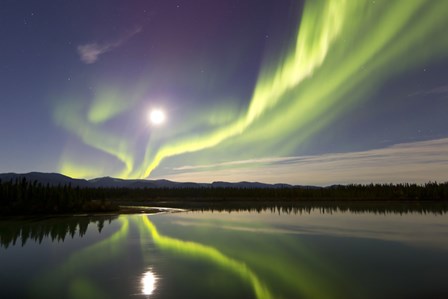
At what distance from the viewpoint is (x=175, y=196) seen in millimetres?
192500

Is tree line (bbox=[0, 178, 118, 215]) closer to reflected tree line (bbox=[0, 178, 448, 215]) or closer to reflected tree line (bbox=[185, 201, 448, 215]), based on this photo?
reflected tree line (bbox=[0, 178, 448, 215])

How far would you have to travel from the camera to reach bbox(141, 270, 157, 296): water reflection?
16.6m

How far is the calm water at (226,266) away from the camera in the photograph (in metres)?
16.8

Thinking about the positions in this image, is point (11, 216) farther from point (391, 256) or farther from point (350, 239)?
point (391, 256)

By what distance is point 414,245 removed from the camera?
3112cm

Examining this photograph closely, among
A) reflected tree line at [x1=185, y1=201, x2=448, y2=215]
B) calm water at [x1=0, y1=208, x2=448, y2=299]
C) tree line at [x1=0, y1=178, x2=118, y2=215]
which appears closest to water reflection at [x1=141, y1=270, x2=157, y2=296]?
calm water at [x1=0, y1=208, x2=448, y2=299]

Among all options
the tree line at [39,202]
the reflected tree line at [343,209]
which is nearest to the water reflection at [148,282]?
the reflected tree line at [343,209]

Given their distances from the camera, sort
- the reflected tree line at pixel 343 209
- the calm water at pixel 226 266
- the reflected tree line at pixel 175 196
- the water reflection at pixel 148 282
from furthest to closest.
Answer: the reflected tree line at pixel 343 209 < the reflected tree line at pixel 175 196 < the calm water at pixel 226 266 < the water reflection at pixel 148 282

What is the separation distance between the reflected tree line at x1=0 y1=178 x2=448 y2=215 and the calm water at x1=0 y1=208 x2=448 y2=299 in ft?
131

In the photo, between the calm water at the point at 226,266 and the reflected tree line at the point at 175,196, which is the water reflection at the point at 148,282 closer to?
the calm water at the point at 226,266

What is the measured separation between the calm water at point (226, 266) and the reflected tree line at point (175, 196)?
3986 cm

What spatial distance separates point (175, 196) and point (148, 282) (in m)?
177

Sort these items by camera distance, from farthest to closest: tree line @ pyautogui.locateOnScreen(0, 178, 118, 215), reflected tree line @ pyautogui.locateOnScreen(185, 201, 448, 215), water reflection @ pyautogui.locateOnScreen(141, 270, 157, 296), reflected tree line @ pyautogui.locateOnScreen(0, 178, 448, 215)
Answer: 1. reflected tree line @ pyautogui.locateOnScreen(185, 201, 448, 215)
2. reflected tree line @ pyautogui.locateOnScreen(0, 178, 448, 215)
3. tree line @ pyautogui.locateOnScreen(0, 178, 118, 215)
4. water reflection @ pyautogui.locateOnScreen(141, 270, 157, 296)

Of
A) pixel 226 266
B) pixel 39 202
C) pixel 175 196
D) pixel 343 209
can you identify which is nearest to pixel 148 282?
pixel 226 266
